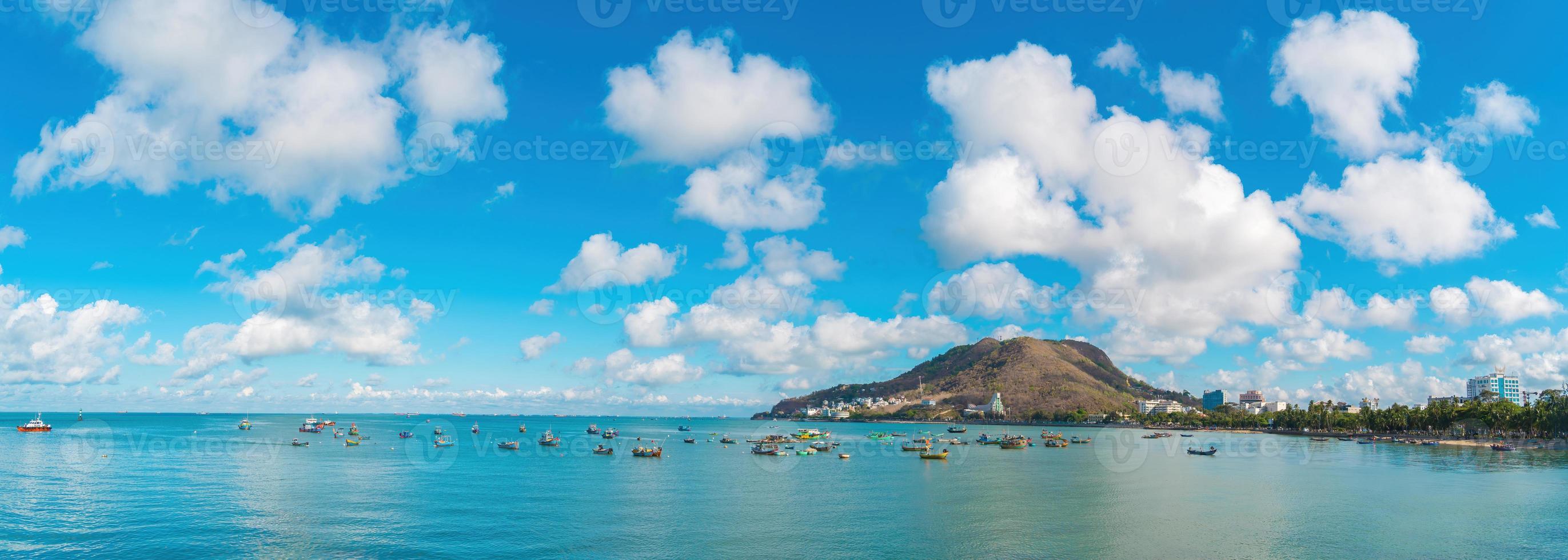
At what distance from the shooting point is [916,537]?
203 feet

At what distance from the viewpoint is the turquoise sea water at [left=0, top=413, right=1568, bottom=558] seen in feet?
191

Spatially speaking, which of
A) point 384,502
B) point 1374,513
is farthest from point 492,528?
point 1374,513

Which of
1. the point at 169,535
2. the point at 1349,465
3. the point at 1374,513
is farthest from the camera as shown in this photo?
the point at 1349,465

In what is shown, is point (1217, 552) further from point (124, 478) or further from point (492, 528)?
point (124, 478)

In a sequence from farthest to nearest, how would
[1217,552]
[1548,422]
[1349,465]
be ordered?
[1548,422] → [1349,465] → [1217,552]

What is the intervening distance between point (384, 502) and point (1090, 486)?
74.7 metres

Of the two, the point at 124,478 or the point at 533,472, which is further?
the point at 533,472

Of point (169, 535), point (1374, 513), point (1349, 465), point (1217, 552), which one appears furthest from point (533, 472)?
point (1349, 465)

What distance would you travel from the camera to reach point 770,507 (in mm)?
76688

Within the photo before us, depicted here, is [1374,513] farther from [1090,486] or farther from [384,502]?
[384,502]

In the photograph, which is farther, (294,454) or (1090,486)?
(294,454)

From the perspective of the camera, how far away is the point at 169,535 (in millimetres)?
61094

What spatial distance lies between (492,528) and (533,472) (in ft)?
154

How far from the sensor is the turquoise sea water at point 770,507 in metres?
58.1
